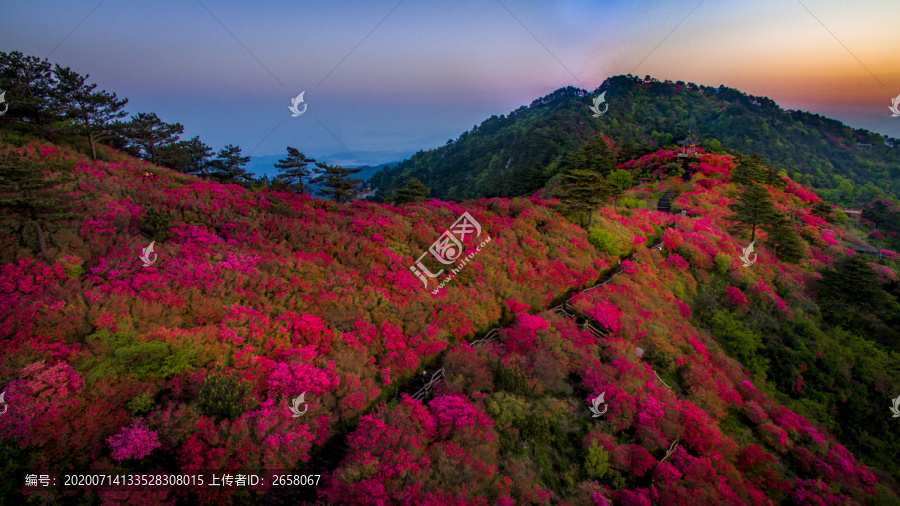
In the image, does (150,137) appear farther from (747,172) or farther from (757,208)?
(747,172)

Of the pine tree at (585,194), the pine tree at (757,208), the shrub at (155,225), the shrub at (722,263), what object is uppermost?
the pine tree at (757,208)

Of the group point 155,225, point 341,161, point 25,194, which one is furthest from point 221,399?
point 341,161

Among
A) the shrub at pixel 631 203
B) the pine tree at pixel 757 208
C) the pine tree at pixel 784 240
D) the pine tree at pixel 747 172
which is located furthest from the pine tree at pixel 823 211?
the shrub at pixel 631 203

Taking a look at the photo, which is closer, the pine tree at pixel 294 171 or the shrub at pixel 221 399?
the shrub at pixel 221 399

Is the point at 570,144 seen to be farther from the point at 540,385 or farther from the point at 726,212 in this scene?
the point at 540,385

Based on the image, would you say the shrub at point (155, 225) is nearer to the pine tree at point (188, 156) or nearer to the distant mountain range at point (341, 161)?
the distant mountain range at point (341, 161)

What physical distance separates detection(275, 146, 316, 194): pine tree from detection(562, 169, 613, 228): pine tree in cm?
1887

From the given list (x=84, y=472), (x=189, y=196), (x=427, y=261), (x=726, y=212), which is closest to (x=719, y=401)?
(x=427, y=261)

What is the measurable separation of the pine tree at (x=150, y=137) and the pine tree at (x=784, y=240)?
153 feet

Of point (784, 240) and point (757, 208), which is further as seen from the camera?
point (784, 240)

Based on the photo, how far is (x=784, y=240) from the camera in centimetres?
2458

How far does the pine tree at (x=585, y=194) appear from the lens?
70.5 ft

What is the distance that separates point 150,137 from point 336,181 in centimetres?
1632

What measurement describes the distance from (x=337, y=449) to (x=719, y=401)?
1316 cm
